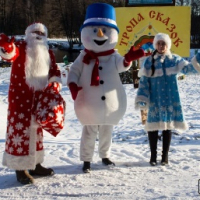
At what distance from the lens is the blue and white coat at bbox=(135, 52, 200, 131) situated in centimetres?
328

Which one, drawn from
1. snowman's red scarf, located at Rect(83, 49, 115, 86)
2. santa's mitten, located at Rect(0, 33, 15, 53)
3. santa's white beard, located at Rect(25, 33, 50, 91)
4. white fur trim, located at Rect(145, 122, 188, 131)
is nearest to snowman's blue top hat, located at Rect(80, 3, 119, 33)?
snowman's red scarf, located at Rect(83, 49, 115, 86)

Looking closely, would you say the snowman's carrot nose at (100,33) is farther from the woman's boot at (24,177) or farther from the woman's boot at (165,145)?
the woman's boot at (24,177)

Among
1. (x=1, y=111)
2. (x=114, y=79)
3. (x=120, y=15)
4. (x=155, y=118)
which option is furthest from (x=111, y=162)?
(x=1, y=111)

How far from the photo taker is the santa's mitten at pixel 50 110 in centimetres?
278

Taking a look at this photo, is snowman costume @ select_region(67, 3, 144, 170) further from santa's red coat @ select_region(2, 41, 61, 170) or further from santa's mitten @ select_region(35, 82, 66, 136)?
santa's red coat @ select_region(2, 41, 61, 170)

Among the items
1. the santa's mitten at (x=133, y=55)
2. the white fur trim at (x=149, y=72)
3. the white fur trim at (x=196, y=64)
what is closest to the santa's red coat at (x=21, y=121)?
the santa's mitten at (x=133, y=55)

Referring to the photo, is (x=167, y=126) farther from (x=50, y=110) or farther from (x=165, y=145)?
(x=50, y=110)

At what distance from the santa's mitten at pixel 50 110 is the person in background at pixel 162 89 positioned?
824 mm

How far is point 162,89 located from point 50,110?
3.56 feet

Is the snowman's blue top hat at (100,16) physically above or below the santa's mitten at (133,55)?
above


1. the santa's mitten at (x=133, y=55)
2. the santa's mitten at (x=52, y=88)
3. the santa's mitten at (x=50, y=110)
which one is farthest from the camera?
the santa's mitten at (x=133, y=55)

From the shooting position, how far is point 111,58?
324 centimetres

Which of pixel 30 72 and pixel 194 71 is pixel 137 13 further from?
pixel 30 72

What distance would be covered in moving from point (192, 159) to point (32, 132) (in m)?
1.62
